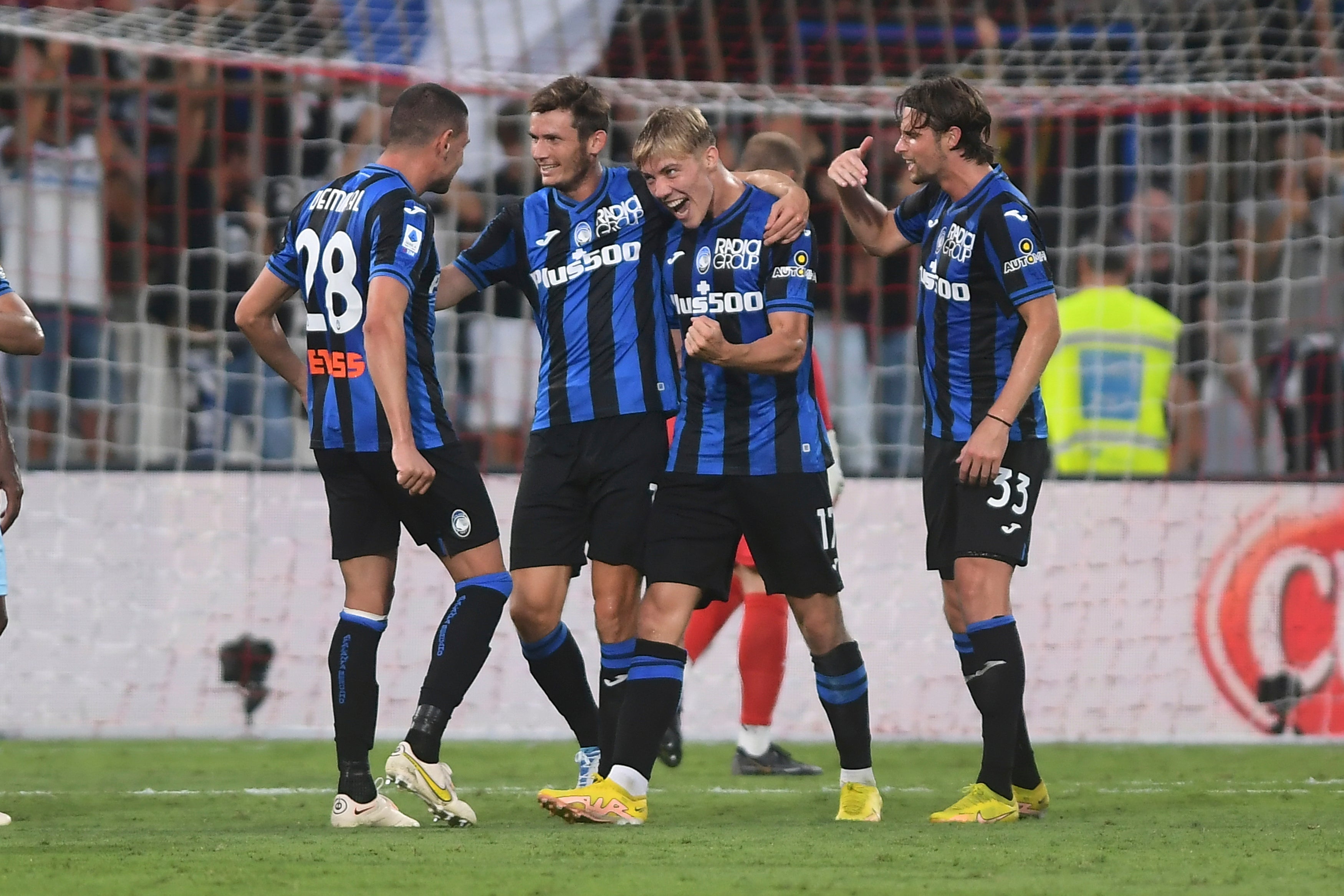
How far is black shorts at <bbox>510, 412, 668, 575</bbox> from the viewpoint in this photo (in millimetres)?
4980

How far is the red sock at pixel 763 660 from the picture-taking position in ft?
21.2

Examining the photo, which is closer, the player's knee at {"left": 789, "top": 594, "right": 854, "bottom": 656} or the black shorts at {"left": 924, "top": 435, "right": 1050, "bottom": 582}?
the black shorts at {"left": 924, "top": 435, "right": 1050, "bottom": 582}

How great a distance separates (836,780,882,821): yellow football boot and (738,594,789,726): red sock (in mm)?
1474

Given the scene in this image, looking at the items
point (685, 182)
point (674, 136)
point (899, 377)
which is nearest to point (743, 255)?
point (685, 182)

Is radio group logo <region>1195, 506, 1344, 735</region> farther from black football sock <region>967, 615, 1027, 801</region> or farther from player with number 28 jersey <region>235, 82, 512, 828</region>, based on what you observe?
player with number 28 jersey <region>235, 82, 512, 828</region>

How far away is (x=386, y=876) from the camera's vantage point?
374 cm

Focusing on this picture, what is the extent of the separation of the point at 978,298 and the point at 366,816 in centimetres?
211

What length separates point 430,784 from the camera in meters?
4.64

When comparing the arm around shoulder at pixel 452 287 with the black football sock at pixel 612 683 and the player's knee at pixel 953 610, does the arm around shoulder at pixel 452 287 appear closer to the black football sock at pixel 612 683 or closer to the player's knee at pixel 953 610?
the black football sock at pixel 612 683

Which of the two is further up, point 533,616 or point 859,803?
point 533,616

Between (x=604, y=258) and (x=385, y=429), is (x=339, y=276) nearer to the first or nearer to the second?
(x=385, y=429)

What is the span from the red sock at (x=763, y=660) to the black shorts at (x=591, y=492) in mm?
1560

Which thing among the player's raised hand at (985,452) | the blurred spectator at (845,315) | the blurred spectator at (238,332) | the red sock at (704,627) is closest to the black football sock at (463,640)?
the player's raised hand at (985,452)

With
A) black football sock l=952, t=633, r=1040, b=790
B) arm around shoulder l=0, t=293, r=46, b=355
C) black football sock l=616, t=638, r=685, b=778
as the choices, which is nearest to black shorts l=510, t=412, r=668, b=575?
black football sock l=616, t=638, r=685, b=778
